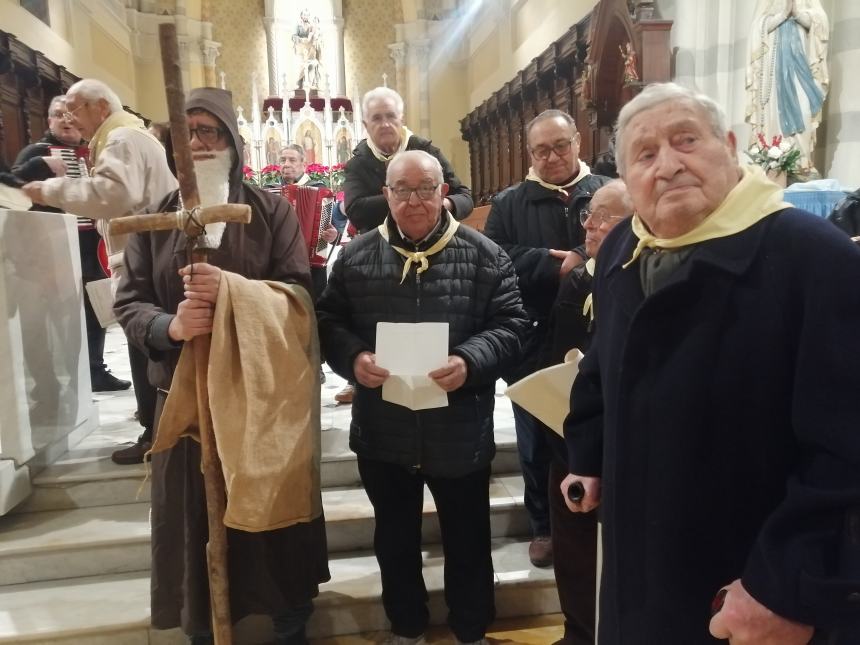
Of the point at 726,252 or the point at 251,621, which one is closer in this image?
the point at 726,252

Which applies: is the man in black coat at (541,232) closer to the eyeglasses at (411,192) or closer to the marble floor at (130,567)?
the marble floor at (130,567)

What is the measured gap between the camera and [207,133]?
6.28 feet

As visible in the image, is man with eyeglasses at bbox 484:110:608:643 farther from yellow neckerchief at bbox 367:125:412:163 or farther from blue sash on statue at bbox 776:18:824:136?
blue sash on statue at bbox 776:18:824:136

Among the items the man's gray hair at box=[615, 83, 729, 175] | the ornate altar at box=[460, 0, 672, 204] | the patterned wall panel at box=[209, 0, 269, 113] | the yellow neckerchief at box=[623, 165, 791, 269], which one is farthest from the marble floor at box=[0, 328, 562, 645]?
the patterned wall panel at box=[209, 0, 269, 113]

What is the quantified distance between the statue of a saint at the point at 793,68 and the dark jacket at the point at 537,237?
9.42 feet

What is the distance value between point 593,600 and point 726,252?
1.40 metres

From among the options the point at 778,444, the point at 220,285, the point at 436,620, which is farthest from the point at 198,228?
the point at 436,620

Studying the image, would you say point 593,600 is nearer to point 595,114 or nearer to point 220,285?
point 220,285

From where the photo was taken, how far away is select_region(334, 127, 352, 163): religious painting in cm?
1240

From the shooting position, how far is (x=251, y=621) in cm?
240

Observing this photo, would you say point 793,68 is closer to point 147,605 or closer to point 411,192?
point 411,192

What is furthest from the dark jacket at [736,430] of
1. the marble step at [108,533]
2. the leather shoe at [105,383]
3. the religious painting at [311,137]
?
the religious painting at [311,137]

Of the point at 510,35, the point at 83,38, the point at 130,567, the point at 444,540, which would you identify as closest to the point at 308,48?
the point at 83,38

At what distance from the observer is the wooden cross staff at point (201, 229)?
154 centimetres
